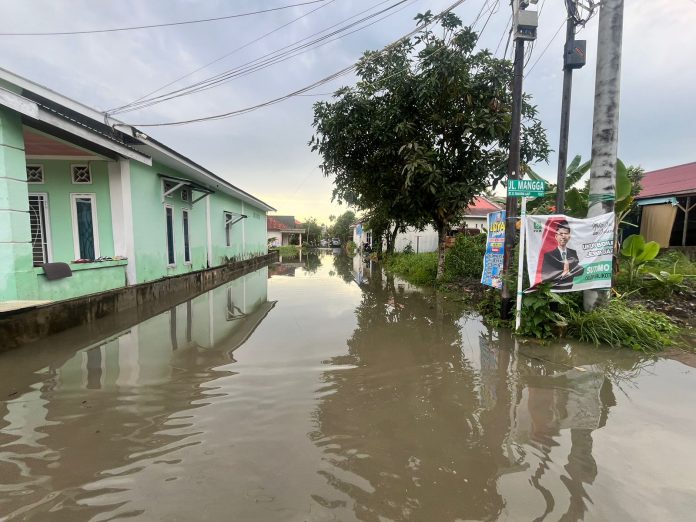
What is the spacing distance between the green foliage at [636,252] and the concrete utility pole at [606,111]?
78.0 inches

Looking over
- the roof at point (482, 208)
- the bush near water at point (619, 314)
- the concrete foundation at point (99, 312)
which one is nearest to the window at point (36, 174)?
the concrete foundation at point (99, 312)

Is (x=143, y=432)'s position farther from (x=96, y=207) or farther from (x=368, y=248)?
(x=368, y=248)

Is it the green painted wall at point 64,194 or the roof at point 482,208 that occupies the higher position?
the roof at point 482,208

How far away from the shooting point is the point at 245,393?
140 inches

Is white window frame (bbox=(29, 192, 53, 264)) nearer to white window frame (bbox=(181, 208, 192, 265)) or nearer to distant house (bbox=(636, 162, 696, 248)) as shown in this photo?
white window frame (bbox=(181, 208, 192, 265))

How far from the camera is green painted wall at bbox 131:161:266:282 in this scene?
28.5 feet

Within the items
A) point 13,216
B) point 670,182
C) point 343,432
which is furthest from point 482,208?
point 13,216

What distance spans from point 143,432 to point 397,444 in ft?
6.76

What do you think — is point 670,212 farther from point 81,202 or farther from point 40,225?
point 40,225

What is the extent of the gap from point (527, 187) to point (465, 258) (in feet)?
20.6

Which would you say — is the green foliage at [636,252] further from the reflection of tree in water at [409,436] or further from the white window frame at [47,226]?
the white window frame at [47,226]

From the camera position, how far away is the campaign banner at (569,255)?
530 centimetres

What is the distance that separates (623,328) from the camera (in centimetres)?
499

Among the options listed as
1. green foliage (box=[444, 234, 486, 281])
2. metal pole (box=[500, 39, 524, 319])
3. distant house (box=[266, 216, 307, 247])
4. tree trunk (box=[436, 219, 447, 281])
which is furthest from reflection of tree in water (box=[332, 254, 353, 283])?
distant house (box=[266, 216, 307, 247])
